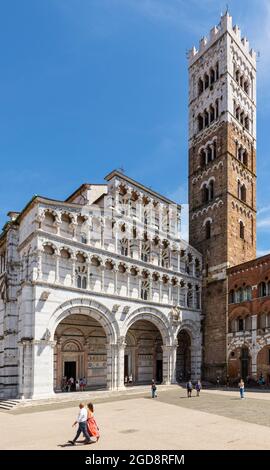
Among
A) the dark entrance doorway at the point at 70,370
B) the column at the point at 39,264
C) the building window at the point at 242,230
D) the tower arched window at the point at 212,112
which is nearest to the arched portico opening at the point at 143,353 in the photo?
the dark entrance doorway at the point at 70,370

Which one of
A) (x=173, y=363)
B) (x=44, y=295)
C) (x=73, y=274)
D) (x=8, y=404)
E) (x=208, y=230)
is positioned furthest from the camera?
(x=208, y=230)

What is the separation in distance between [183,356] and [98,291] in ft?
47.9

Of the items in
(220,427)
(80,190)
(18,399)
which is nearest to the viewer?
(220,427)

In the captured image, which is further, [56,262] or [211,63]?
[211,63]

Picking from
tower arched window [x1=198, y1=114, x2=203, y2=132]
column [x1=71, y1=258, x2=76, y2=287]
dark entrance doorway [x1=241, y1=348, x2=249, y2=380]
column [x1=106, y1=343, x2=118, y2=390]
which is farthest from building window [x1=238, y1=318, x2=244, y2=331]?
tower arched window [x1=198, y1=114, x2=203, y2=132]

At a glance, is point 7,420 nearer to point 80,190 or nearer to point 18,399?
point 18,399

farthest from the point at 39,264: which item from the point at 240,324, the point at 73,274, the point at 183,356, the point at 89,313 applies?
the point at 183,356

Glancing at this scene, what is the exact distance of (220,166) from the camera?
136ft

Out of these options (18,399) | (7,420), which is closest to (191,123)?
(18,399)

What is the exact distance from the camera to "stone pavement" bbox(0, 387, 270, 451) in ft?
44.9

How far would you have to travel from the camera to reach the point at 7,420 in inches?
794

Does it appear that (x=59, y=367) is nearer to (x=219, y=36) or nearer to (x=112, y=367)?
(x=112, y=367)

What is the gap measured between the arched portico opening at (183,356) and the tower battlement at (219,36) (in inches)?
1201
